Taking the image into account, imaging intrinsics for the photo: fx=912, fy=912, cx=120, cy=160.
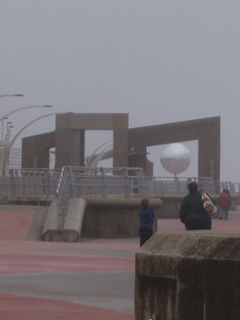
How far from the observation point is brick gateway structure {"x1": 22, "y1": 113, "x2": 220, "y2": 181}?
5812 cm

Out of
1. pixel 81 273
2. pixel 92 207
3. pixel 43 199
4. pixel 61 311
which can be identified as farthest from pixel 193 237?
pixel 43 199

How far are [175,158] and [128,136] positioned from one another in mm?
11793

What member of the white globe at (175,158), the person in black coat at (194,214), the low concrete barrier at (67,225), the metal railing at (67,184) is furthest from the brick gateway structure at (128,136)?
the person in black coat at (194,214)

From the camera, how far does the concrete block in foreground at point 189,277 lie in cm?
479

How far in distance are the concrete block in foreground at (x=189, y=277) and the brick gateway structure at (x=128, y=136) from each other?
52.5 metres

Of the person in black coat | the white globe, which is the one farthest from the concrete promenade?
the white globe

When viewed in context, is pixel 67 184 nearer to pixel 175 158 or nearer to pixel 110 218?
pixel 110 218

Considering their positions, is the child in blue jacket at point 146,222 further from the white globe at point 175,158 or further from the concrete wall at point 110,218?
the white globe at point 175,158

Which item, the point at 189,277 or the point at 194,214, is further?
the point at 194,214

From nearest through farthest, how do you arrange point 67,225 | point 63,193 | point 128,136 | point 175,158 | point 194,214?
point 194,214, point 67,225, point 63,193, point 128,136, point 175,158

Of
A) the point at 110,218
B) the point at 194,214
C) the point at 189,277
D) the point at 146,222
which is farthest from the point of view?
Answer: the point at 110,218

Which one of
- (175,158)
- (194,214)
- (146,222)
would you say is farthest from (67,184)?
(175,158)

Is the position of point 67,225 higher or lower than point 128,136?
lower

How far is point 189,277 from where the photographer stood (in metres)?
4.96
